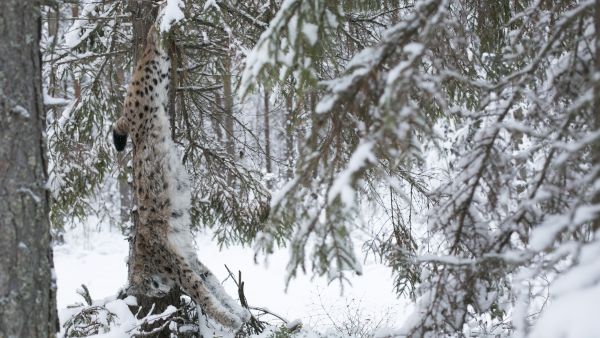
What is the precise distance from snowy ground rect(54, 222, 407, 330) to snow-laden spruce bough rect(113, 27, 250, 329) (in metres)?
4.36

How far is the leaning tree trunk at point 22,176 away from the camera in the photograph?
2547mm

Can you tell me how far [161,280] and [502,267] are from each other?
340 centimetres

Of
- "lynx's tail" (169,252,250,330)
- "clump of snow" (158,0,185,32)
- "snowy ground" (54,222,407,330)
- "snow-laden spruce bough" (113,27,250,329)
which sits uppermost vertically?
"clump of snow" (158,0,185,32)

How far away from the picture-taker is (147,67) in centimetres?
469

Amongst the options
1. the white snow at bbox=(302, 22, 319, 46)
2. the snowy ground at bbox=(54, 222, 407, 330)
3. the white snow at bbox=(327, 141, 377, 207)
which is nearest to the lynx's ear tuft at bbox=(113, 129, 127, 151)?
the white snow at bbox=(302, 22, 319, 46)

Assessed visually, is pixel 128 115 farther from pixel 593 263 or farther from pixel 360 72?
pixel 593 263

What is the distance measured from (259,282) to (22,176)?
10922 millimetres

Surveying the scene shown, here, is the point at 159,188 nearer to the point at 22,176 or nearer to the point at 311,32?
the point at 22,176

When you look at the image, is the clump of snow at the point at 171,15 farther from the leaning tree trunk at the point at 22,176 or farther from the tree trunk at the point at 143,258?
the leaning tree trunk at the point at 22,176

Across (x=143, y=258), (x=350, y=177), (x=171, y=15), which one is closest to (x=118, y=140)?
(x=143, y=258)

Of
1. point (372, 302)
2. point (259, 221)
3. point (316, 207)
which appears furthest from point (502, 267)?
point (372, 302)

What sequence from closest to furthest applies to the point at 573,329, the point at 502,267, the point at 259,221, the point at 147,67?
the point at 573,329
the point at 502,267
the point at 147,67
the point at 259,221

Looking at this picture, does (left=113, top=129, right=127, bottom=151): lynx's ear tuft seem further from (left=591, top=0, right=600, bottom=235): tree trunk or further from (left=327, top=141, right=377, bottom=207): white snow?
(left=591, top=0, right=600, bottom=235): tree trunk

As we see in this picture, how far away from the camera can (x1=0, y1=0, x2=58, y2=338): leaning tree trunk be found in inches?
100
